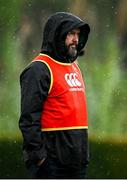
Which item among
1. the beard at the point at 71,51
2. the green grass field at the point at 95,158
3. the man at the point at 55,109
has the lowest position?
the green grass field at the point at 95,158

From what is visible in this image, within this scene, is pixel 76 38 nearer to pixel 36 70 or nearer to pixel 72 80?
pixel 72 80

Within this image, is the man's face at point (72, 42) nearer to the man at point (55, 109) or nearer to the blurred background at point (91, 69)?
the man at point (55, 109)

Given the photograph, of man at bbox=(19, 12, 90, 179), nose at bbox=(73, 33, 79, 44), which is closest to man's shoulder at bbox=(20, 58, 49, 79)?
man at bbox=(19, 12, 90, 179)

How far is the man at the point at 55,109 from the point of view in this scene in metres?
4.18

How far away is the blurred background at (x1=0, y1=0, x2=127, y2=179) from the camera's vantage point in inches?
268

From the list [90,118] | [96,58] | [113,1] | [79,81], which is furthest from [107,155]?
[79,81]

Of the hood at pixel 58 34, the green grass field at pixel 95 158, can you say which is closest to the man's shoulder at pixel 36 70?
the hood at pixel 58 34

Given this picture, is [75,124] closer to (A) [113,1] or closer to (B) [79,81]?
(B) [79,81]

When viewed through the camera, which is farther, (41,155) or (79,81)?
(79,81)

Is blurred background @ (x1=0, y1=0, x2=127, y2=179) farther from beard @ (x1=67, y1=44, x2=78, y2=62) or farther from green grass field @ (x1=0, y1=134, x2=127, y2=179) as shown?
beard @ (x1=67, y1=44, x2=78, y2=62)

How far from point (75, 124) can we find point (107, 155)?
265 centimetres

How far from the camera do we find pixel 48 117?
425 centimetres

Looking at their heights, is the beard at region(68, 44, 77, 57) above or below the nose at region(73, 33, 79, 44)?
below

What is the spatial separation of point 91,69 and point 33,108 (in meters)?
2.71
